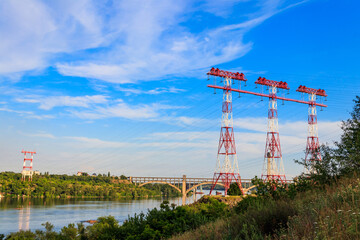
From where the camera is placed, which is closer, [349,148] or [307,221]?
[307,221]

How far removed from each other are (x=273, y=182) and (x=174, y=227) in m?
5.60

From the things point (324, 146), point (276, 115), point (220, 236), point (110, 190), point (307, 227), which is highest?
point (276, 115)

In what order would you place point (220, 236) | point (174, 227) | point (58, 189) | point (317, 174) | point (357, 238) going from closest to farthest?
point (357, 238)
point (220, 236)
point (317, 174)
point (174, 227)
point (58, 189)

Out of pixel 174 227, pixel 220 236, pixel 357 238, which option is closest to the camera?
pixel 357 238

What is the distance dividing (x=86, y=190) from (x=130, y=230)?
151 meters

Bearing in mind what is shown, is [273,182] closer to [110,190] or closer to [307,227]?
[307,227]

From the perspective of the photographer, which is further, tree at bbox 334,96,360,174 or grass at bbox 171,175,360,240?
tree at bbox 334,96,360,174

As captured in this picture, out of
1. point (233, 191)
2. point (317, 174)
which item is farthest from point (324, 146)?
point (233, 191)

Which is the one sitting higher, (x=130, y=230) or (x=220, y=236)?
(x=220, y=236)

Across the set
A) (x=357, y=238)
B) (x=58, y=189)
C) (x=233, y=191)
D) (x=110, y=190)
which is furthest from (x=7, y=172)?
(x=357, y=238)

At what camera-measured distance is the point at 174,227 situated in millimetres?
15336

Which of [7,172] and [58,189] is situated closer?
[58,189]

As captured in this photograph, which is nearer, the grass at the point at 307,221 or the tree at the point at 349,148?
the grass at the point at 307,221

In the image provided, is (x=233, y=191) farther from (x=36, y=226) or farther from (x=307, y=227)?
(x=307, y=227)
